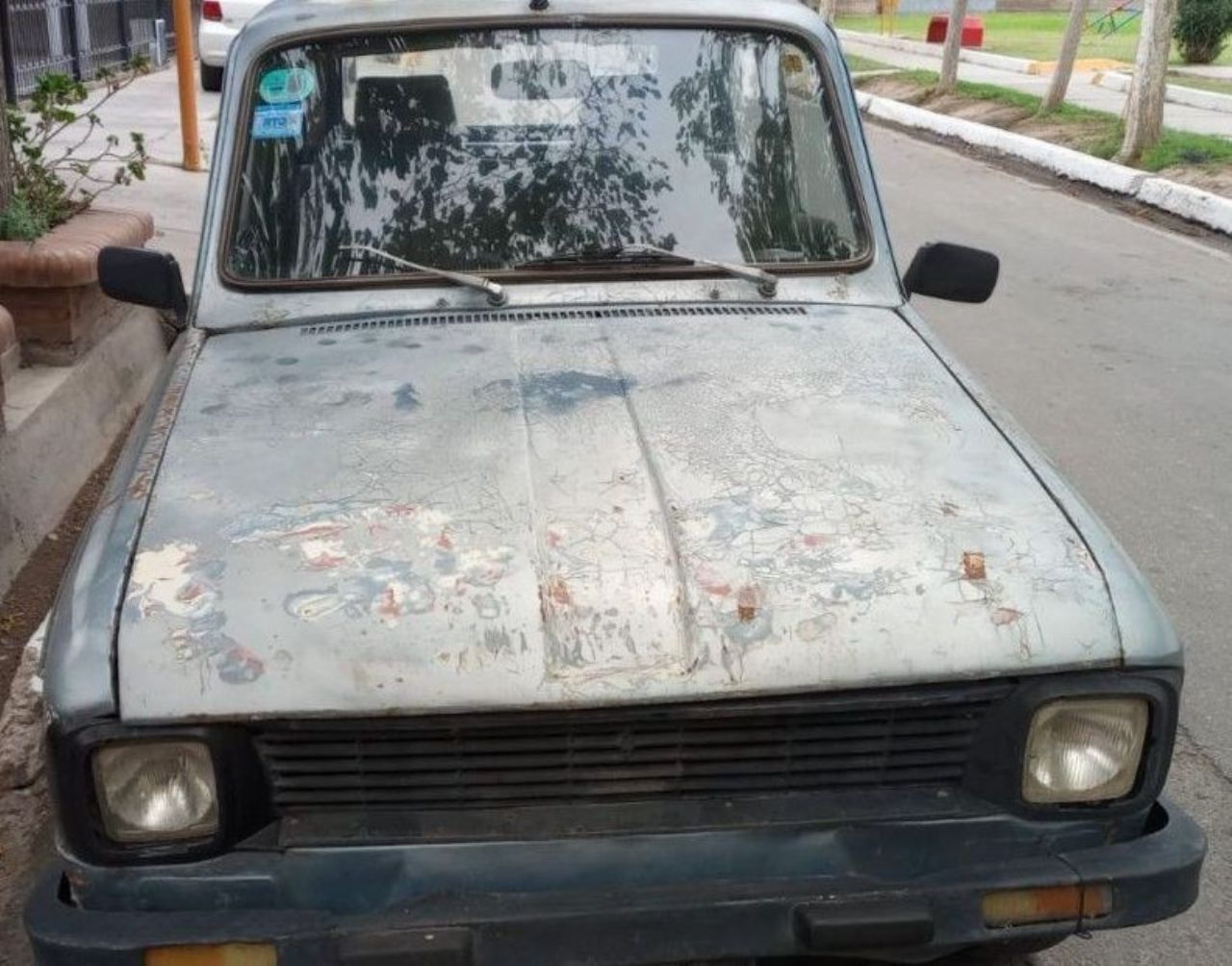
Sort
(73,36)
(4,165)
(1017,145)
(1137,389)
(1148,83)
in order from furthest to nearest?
(73,36), (1017,145), (1148,83), (1137,389), (4,165)

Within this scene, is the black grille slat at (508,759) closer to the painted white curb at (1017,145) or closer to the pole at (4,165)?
the pole at (4,165)

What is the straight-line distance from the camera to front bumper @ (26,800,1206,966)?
2043 millimetres

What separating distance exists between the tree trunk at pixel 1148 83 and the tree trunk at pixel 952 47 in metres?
5.52

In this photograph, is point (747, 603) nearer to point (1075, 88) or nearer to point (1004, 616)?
point (1004, 616)

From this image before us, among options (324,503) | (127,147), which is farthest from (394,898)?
(127,147)

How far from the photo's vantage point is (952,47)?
19.5m

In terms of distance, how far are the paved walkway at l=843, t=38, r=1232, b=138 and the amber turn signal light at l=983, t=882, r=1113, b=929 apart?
48.5 ft

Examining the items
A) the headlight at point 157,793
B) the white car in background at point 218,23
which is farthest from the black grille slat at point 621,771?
the white car in background at point 218,23

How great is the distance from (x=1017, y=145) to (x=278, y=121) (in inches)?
530

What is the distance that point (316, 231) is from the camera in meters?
3.25

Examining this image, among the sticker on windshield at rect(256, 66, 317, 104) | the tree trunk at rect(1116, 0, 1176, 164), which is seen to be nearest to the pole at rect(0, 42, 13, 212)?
the sticker on windshield at rect(256, 66, 317, 104)

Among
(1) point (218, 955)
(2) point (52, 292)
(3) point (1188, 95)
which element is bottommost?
(3) point (1188, 95)

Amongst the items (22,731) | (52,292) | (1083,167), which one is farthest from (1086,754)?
(1083,167)

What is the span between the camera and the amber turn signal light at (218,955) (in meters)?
2.03
